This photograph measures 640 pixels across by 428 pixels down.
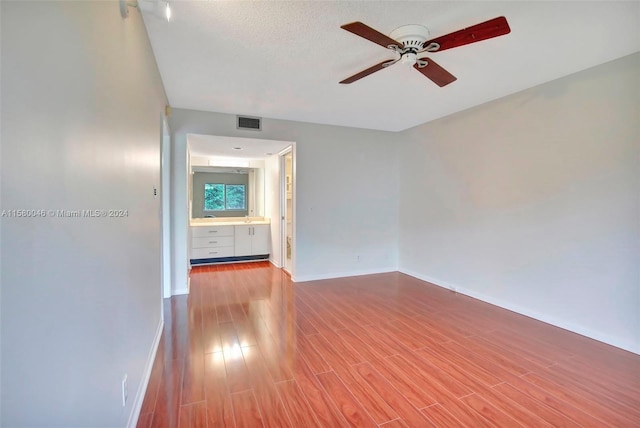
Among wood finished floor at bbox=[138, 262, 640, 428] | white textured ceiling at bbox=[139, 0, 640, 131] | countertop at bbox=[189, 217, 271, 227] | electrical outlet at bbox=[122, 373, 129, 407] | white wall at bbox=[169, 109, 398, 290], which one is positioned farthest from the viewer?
countertop at bbox=[189, 217, 271, 227]

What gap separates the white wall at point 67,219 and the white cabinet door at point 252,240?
4.17 meters

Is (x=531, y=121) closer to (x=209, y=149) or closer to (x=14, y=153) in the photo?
(x=14, y=153)

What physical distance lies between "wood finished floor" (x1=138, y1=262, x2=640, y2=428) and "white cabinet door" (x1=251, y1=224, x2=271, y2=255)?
2.39m

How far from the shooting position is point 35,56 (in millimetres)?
831

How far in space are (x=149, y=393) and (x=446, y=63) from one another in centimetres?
342

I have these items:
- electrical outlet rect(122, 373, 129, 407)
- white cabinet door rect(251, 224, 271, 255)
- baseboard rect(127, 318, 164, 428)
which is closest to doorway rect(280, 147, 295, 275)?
white cabinet door rect(251, 224, 271, 255)

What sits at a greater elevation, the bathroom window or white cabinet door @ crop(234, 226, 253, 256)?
the bathroom window

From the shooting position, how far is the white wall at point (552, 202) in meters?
2.58

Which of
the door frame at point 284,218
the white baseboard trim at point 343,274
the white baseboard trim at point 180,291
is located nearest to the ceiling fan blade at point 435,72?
the door frame at point 284,218

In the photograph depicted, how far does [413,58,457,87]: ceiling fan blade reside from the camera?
7.30ft

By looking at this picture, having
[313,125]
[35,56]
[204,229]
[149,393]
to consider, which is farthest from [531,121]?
[204,229]

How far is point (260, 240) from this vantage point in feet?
20.0

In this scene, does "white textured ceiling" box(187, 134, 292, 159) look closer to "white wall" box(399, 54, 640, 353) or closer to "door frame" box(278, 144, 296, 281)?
"door frame" box(278, 144, 296, 281)

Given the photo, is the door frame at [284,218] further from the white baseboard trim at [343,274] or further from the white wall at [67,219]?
the white wall at [67,219]
